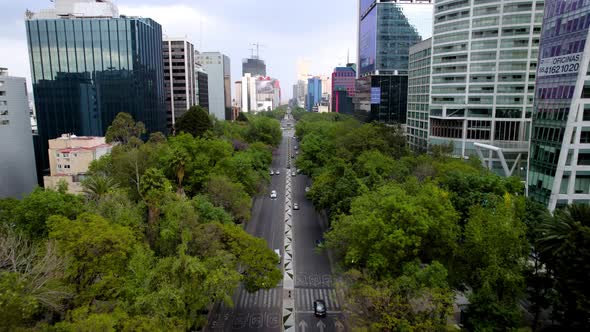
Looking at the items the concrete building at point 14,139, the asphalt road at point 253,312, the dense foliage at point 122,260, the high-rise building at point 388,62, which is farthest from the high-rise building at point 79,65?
the high-rise building at point 388,62

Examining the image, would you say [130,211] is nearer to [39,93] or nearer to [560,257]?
[560,257]

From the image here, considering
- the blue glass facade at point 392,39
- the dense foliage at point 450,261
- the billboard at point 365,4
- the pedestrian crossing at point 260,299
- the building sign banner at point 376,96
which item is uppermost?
the billboard at point 365,4

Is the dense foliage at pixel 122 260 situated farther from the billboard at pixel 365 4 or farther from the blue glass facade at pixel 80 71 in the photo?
the billboard at pixel 365 4

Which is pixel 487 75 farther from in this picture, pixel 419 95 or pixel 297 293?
pixel 297 293

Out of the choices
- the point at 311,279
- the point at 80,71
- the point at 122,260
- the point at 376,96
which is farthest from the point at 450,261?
the point at 376,96

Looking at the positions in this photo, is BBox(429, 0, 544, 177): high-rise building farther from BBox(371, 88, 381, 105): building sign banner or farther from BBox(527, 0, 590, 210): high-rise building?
BBox(371, 88, 381, 105): building sign banner
